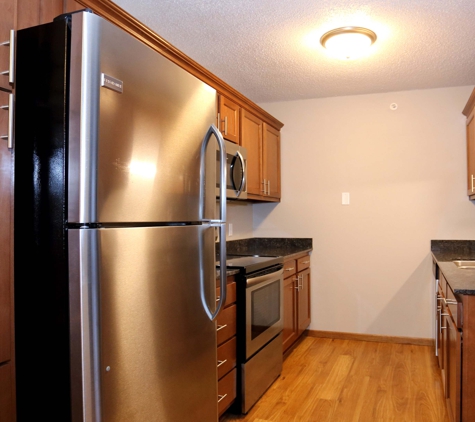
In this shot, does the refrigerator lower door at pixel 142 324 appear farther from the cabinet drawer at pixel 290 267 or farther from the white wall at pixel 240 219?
the white wall at pixel 240 219

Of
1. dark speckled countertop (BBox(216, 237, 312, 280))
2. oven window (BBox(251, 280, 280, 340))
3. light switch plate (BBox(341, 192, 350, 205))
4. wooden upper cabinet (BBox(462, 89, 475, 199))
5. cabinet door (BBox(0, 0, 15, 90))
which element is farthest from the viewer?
light switch plate (BBox(341, 192, 350, 205))

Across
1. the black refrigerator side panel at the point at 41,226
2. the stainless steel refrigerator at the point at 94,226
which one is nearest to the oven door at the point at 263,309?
the stainless steel refrigerator at the point at 94,226

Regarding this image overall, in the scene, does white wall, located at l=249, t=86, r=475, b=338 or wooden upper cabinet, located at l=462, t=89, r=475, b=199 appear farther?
white wall, located at l=249, t=86, r=475, b=338

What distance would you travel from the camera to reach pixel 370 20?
2650 millimetres

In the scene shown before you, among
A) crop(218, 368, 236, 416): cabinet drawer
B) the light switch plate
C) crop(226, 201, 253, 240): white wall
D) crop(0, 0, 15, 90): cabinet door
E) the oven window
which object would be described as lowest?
crop(218, 368, 236, 416): cabinet drawer

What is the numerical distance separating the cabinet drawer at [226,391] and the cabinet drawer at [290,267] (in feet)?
3.84

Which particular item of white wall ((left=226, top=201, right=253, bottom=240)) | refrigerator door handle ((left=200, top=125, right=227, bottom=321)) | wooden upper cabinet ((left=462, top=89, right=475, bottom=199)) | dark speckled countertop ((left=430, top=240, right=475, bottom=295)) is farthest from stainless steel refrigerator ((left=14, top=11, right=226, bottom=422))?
wooden upper cabinet ((left=462, top=89, right=475, bottom=199))

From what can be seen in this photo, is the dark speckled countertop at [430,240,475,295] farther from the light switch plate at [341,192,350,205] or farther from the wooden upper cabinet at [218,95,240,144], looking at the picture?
the wooden upper cabinet at [218,95,240,144]

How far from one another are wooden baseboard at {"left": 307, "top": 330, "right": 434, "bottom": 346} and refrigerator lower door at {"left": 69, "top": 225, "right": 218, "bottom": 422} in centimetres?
278

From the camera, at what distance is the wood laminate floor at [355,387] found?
268 centimetres

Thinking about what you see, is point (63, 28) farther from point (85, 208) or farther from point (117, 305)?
point (117, 305)

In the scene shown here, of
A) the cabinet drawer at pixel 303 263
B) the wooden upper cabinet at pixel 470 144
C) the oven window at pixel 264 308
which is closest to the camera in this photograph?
the oven window at pixel 264 308

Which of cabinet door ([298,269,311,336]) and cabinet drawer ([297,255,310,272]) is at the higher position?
cabinet drawer ([297,255,310,272])

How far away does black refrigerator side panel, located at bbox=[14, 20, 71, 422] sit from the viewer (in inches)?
48.1
